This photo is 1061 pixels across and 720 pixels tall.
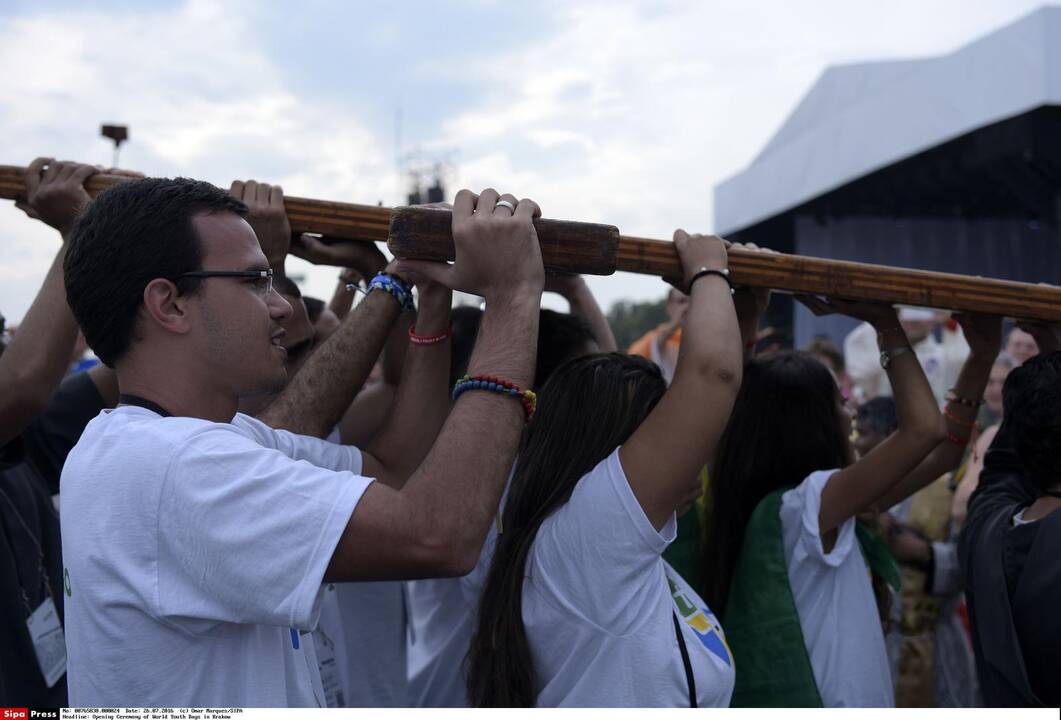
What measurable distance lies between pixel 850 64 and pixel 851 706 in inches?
654

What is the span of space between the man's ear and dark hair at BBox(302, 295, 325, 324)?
5.69ft

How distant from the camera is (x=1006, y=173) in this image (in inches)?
631

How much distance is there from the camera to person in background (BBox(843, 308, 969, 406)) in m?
5.84

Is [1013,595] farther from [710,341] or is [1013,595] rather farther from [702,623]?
[710,341]

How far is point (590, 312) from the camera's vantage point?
3.05m

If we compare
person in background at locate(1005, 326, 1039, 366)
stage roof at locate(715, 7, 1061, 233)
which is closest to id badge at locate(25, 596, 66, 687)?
person in background at locate(1005, 326, 1039, 366)

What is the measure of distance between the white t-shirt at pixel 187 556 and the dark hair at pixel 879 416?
3.12 metres

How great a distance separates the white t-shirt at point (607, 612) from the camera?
1.74 metres

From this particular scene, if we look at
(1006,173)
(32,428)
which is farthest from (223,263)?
(1006,173)

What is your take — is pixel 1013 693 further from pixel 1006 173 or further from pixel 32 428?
pixel 1006 173

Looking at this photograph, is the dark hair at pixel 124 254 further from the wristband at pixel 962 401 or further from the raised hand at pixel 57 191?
the wristband at pixel 962 401

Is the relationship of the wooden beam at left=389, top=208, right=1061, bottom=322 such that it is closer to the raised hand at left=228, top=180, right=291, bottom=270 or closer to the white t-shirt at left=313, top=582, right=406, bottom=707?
the raised hand at left=228, top=180, right=291, bottom=270

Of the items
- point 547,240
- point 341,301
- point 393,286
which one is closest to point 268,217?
point 393,286

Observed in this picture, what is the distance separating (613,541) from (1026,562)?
101 cm
